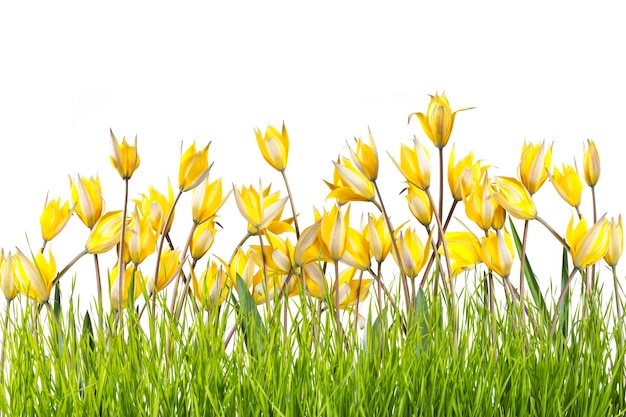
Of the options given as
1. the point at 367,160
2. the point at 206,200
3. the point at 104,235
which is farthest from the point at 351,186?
the point at 104,235

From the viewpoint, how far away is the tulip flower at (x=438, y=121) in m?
0.79

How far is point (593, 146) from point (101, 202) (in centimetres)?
53

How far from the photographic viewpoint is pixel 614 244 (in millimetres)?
801

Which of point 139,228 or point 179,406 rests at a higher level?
point 139,228

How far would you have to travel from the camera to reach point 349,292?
84 centimetres

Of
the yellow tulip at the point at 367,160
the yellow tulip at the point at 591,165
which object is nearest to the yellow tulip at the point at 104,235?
the yellow tulip at the point at 367,160

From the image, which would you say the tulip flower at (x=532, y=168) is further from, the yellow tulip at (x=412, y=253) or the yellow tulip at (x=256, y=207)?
the yellow tulip at (x=256, y=207)

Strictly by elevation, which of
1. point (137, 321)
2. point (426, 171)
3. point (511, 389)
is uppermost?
point (426, 171)

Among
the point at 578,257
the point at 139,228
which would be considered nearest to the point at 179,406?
the point at 139,228

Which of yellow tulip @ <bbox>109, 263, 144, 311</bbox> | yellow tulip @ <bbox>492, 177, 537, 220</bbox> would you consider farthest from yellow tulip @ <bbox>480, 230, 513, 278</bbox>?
yellow tulip @ <bbox>109, 263, 144, 311</bbox>

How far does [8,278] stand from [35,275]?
0.16 ft

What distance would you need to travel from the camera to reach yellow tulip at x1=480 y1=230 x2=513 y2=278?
2.57ft

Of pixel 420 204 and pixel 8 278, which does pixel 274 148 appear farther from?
pixel 8 278

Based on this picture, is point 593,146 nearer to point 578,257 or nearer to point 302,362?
point 578,257
